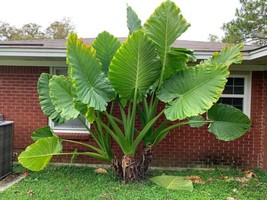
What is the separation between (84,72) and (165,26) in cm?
142

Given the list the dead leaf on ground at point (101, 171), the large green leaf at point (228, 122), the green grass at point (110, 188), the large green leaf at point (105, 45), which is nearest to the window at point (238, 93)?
the large green leaf at point (228, 122)

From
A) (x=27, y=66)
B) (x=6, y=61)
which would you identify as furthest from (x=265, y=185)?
(x=6, y=61)

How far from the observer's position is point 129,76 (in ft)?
15.1

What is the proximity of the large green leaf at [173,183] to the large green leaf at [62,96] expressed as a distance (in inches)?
76.5

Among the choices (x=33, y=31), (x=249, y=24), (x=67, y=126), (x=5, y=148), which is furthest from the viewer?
(x=33, y=31)

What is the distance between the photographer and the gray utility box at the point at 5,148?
559cm

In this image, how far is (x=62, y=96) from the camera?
16.4 feet

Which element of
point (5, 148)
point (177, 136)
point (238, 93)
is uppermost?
point (238, 93)

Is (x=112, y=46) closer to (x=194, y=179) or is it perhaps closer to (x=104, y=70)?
(x=104, y=70)

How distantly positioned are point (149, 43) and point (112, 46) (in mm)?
1005

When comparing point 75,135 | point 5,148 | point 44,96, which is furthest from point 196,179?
point 5,148

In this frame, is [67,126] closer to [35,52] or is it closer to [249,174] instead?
[35,52]

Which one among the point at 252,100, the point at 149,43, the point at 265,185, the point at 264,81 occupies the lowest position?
the point at 265,185

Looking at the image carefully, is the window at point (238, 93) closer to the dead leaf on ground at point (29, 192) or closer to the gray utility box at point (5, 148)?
the dead leaf on ground at point (29, 192)
